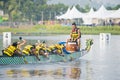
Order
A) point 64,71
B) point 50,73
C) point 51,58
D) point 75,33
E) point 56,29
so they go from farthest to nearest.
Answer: point 56,29, point 75,33, point 51,58, point 64,71, point 50,73

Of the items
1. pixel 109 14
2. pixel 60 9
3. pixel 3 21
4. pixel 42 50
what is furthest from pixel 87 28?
pixel 42 50

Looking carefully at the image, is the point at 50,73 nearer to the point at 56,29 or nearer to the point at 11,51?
the point at 11,51

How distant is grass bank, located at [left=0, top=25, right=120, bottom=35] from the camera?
10162cm

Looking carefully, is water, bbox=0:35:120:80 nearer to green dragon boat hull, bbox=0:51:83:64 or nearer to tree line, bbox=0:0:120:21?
green dragon boat hull, bbox=0:51:83:64

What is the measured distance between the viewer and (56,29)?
355 feet

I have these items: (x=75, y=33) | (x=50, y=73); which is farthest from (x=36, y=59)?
(x=75, y=33)

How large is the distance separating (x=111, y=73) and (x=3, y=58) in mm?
5875

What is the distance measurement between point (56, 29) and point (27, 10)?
67.1ft

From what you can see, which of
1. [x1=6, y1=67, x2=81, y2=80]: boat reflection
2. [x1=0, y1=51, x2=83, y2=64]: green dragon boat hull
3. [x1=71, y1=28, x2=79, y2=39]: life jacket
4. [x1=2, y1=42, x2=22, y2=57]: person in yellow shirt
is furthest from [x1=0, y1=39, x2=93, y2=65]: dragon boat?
[x1=6, y1=67, x2=81, y2=80]: boat reflection

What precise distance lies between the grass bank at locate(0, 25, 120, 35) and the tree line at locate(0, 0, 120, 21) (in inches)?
368

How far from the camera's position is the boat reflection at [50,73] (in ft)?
88.2

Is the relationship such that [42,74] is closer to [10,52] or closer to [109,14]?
[10,52]

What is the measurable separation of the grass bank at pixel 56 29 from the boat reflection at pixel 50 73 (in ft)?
231

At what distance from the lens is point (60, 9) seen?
498ft
